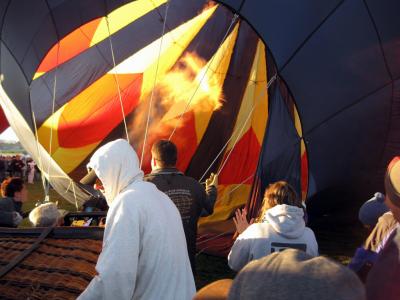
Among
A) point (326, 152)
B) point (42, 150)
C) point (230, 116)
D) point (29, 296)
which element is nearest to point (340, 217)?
point (326, 152)

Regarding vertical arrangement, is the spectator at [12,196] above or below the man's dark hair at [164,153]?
below

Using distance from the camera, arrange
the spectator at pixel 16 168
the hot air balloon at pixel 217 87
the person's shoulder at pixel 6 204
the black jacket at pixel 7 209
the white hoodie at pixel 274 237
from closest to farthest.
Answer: the white hoodie at pixel 274 237, the black jacket at pixel 7 209, the person's shoulder at pixel 6 204, the hot air balloon at pixel 217 87, the spectator at pixel 16 168

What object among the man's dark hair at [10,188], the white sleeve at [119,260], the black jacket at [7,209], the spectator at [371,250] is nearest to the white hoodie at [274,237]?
the spectator at [371,250]

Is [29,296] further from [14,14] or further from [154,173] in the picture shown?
[14,14]

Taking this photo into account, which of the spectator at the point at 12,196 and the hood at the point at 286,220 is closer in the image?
the hood at the point at 286,220

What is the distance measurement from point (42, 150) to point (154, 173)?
154 inches

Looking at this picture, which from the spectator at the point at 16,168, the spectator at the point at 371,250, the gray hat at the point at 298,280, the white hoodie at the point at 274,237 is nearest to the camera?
the gray hat at the point at 298,280

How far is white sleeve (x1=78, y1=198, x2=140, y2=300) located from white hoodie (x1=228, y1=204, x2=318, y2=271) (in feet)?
2.06

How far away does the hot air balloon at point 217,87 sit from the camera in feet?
13.1

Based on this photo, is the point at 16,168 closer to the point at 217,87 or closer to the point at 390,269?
the point at 217,87

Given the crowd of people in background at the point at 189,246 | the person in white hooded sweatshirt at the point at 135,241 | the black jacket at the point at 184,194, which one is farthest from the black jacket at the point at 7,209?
the person in white hooded sweatshirt at the point at 135,241

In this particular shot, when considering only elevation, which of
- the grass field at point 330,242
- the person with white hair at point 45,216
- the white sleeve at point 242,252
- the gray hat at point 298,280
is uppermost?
the gray hat at point 298,280

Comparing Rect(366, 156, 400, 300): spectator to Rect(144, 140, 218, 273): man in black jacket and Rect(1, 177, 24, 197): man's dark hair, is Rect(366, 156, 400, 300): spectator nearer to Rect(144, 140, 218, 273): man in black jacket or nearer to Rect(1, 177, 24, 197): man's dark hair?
Rect(144, 140, 218, 273): man in black jacket

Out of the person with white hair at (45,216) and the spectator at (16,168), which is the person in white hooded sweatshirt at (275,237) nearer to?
the person with white hair at (45,216)
